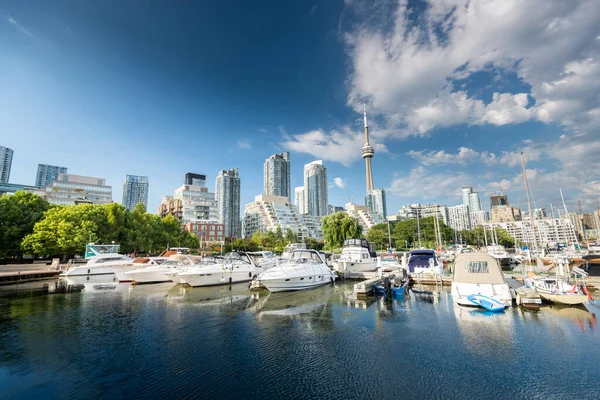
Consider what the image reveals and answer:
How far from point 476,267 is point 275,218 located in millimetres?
124464

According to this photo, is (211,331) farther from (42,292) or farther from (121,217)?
(121,217)

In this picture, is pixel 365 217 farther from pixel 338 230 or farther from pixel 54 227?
pixel 54 227

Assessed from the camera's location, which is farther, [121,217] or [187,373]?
[121,217]

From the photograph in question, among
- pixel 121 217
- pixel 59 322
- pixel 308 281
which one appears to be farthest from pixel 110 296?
pixel 121 217

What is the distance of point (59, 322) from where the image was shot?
16.1 metres

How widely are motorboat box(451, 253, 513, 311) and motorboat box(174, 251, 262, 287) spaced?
2208 cm

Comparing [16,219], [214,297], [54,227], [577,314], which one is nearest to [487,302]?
[577,314]

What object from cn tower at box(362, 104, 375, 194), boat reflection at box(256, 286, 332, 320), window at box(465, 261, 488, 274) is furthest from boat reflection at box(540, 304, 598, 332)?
cn tower at box(362, 104, 375, 194)

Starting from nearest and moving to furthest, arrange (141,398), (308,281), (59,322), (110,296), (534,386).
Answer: (141,398), (534,386), (59,322), (110,296), (308,281)

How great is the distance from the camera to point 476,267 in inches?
815

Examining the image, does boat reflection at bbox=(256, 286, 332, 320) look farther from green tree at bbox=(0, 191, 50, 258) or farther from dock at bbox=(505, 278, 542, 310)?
green tree at bbox=(0, 191, 50, 258)

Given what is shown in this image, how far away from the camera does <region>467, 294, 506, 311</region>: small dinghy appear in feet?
59.8

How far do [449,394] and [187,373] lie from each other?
835 centimetres

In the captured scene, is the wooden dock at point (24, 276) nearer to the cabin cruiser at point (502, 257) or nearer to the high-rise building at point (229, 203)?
the cabin cruiser at point (502, 257)
